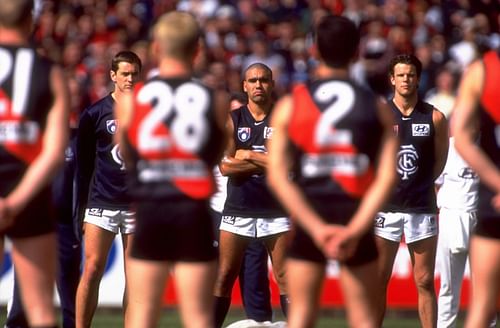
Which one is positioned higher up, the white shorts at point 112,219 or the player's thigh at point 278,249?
the white shorts at point 112,219

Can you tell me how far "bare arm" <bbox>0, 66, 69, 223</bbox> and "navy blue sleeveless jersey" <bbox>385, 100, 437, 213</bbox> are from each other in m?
4.44

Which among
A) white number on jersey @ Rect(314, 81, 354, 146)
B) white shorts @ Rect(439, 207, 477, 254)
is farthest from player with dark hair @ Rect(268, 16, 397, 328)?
white shorts @ Rect(439, 207, 477, 254)

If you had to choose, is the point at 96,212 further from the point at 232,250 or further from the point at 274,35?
the point at 274,35

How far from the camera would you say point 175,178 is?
8.24 m

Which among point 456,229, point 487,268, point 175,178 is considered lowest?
point 456,229

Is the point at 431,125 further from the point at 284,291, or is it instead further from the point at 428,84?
the point at 428,84

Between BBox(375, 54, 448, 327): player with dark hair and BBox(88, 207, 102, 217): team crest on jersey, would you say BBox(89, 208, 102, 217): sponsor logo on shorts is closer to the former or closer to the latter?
BBox(88, 207, 102, 217): team crest on jersey

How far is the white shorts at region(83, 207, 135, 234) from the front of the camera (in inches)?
471

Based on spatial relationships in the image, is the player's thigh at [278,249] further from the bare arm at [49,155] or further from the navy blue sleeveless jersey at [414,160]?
the bare arm at [49,155]

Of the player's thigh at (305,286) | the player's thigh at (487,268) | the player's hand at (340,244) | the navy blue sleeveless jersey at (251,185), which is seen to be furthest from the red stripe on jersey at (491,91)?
the navy blue sleeveless jersey at (251,185)

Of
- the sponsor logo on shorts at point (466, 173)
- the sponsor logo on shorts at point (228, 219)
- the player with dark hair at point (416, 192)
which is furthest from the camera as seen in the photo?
the sponsor logo on shorts at point (466, 173)

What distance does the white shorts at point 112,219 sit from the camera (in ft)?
39.3

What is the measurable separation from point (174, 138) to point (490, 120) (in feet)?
6.45

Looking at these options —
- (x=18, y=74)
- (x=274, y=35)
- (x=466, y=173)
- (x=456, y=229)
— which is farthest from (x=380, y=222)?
(x=274, y=35)
